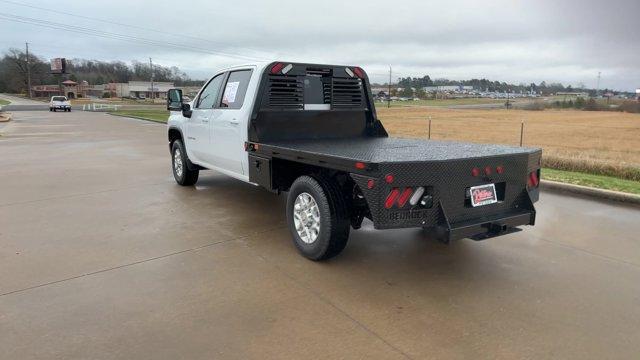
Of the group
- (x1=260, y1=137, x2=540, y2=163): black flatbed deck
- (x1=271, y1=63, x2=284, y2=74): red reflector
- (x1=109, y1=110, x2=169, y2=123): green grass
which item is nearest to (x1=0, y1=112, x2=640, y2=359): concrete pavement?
(x1=260, y1=137, x2=540, y2=163): black flatbed deck

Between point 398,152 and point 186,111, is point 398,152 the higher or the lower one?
the lower one

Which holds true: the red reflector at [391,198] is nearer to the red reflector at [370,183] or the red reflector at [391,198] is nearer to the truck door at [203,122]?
the red reflector at [370,183]

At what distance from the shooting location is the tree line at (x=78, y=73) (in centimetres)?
11125

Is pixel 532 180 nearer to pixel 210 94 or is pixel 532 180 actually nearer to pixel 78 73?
pixel 210 94

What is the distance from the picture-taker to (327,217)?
13.6 feet

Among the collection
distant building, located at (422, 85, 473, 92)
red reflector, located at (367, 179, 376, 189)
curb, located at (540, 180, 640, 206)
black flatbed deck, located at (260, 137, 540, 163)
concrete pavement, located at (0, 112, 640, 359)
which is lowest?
concrete pavement, located at (0, 112, 640, 359)

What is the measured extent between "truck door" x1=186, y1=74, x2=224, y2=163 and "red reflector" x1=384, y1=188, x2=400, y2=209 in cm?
356

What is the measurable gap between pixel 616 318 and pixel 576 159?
→ 757 cm

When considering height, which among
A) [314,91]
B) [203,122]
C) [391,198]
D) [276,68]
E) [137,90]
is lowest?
[391,198]

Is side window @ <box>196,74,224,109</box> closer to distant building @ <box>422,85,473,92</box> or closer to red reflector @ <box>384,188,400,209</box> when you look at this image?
red reflector @ <box>384,188,400,209</box>

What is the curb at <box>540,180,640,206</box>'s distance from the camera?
22.2ft

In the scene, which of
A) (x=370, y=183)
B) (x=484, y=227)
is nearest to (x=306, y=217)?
(x=370, y=183)

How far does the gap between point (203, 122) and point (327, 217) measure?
130 inches

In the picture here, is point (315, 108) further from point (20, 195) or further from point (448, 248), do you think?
point (20, 195)
